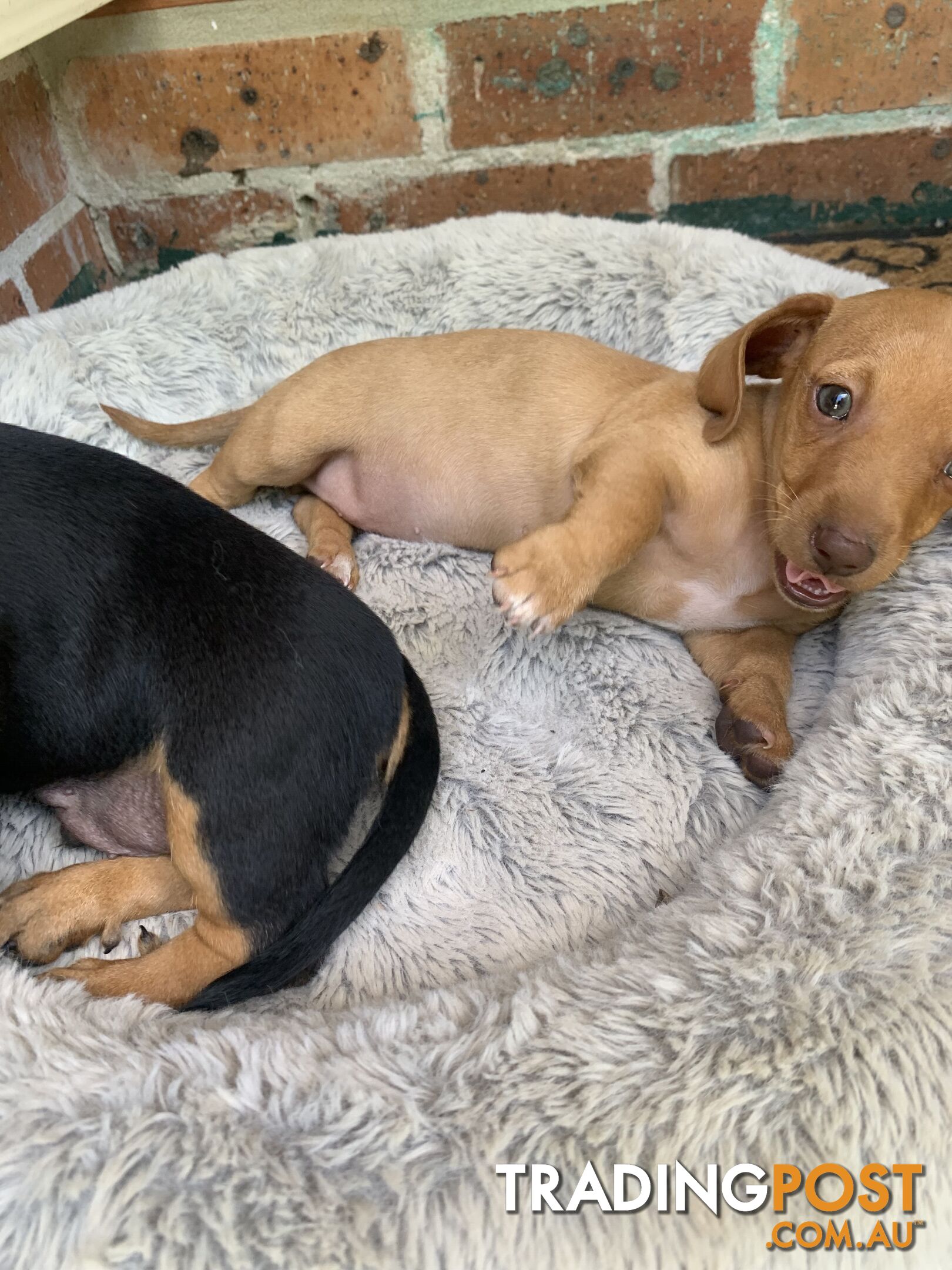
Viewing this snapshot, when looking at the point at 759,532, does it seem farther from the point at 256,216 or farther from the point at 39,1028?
the point at 256,216

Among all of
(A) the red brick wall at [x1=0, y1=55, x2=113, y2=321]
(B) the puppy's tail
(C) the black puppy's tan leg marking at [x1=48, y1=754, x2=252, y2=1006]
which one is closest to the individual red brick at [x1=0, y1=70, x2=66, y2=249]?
(A) the red brick wall at [x1=0, y1=55, x2=113, y2=321]

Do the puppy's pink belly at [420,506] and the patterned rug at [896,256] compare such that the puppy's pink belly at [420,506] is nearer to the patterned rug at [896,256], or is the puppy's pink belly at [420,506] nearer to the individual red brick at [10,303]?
the individual red brick at [10,303]

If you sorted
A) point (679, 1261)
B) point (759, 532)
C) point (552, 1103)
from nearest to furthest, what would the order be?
point (679, 1261) → point (552, 1103) → point (759, 532)

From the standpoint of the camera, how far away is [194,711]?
119cm

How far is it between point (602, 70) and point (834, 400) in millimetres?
1270

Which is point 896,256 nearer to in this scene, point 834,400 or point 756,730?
point 834,400

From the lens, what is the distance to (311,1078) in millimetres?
1023

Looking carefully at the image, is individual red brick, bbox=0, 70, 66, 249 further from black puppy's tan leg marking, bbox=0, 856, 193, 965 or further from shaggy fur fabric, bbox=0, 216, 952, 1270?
black puppy's tan leg marking, bbox=0, 856, 193, 965

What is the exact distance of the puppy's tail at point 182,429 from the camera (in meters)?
2.00

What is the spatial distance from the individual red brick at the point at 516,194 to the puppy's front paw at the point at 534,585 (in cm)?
137

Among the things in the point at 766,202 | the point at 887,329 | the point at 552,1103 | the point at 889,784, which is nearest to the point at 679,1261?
the point at 552,1103

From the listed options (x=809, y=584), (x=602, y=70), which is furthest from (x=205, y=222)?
(x=809, y=584)

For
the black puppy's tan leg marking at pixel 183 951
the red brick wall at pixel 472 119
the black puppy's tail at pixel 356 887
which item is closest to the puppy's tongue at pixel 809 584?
the black puppy's tail at pixel 356 887

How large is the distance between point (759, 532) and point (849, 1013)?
32.2 inches
